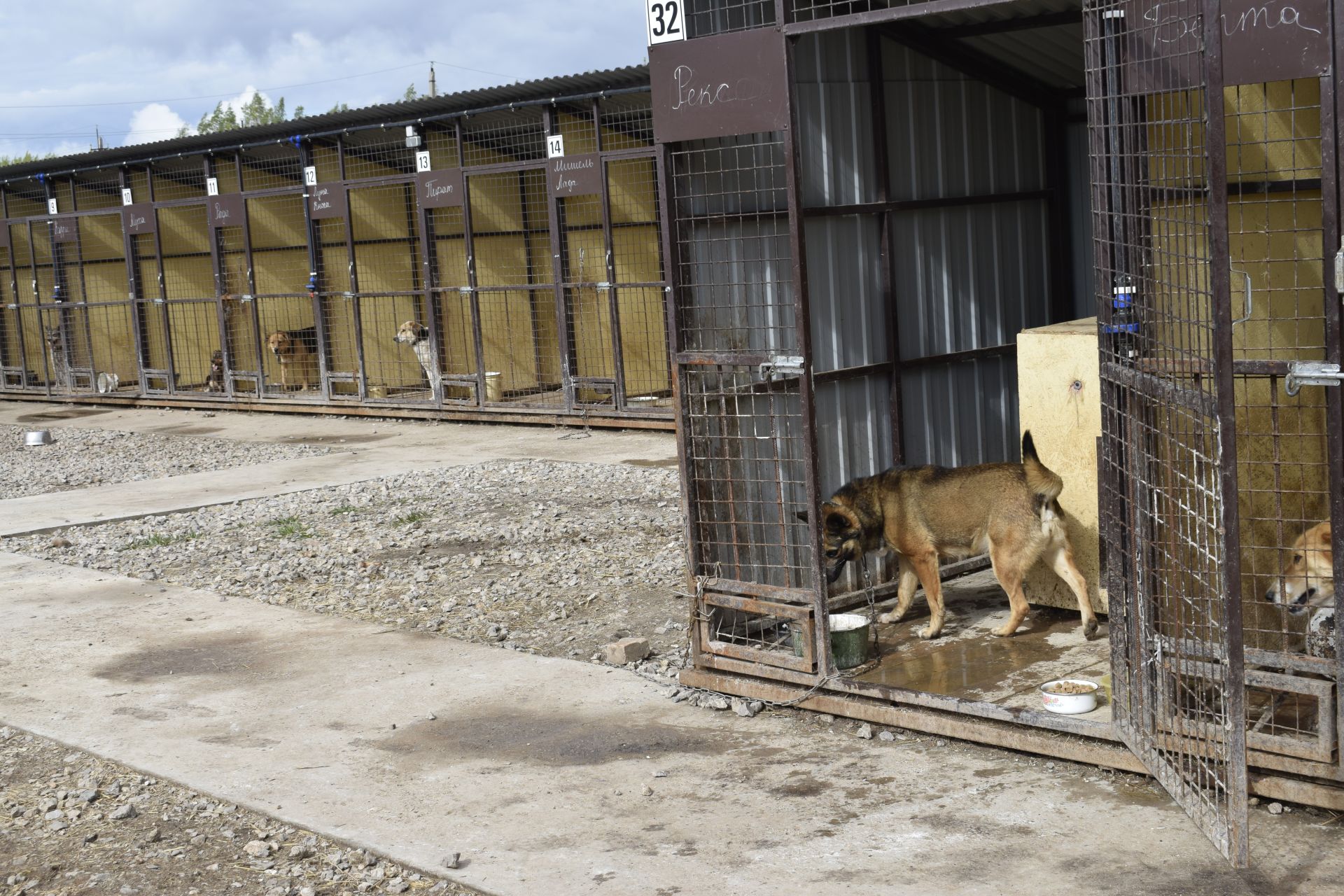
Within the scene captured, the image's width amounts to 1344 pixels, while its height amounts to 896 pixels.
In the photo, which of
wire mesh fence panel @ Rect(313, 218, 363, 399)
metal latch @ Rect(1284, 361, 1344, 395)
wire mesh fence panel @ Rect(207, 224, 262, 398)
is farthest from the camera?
wire mesh fence panel @ Rect(207, 224, 262, 398)

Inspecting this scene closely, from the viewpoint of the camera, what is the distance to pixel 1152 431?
4652mm

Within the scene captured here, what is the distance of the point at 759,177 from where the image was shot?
21.3 ft

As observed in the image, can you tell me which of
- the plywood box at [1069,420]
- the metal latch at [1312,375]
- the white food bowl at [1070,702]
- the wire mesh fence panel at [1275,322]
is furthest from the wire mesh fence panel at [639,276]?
the metal latch at [1312,375]

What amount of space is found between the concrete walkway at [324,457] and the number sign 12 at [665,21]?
6.44 m

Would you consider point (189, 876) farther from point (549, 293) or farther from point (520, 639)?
point (549, 293)

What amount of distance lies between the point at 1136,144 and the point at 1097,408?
199cm

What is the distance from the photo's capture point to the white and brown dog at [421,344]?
16.5 meters

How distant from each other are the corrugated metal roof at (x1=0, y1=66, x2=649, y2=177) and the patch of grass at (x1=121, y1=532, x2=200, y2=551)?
5.82 meters

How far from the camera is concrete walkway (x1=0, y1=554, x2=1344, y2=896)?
431 cm

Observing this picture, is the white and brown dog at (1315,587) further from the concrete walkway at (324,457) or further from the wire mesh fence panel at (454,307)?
the wire mesh fence panel at (454,307)

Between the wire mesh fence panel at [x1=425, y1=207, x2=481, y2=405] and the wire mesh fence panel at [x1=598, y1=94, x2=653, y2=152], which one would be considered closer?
the wire mesh fence panel at [x1=598, y1=94, x2=653, y2=152]

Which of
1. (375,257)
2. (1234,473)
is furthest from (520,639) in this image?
(375,257)

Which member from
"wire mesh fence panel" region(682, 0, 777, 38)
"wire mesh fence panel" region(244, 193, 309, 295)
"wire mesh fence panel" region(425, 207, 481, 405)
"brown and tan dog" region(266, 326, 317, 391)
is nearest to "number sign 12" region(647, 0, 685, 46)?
"wire mesh fence panel" region(682, 0, 777, 38)

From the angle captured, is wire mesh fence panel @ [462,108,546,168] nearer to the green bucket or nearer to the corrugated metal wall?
the corrugated metal wall
